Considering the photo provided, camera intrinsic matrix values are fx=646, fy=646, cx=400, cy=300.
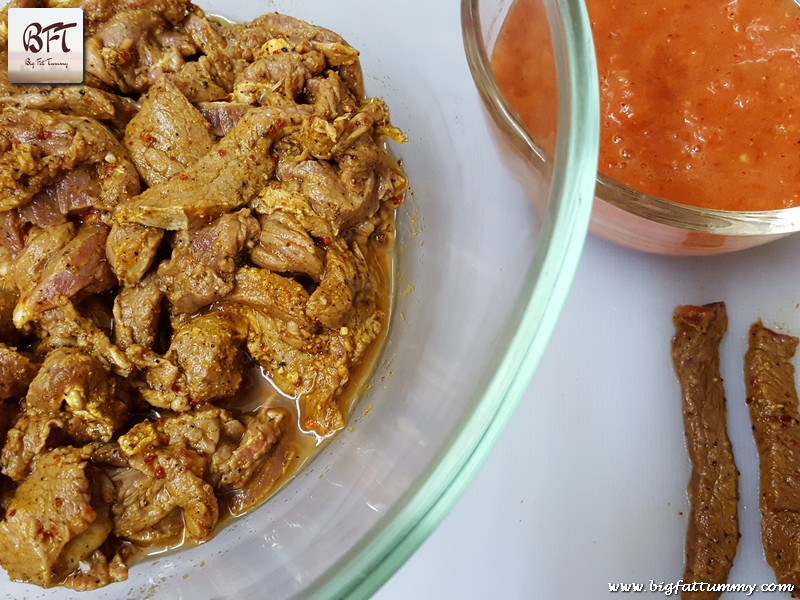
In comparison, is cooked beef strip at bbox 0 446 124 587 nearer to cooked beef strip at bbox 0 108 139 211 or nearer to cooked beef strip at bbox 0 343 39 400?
cooked beef strip at bbox 0 343 39 400

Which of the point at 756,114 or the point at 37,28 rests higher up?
the point at 37,28

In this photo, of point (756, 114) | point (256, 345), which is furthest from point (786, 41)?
point (256, 345)

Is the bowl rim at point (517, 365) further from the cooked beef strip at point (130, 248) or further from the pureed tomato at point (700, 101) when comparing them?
the cooked beef strip at point (130, 248)

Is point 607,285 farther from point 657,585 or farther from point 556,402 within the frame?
point 657,585

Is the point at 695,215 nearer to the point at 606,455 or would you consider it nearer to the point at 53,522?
the point at 606,455

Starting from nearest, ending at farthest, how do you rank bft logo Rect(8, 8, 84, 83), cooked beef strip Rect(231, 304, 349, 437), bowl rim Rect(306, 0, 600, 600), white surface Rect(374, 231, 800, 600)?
bowl rim Rect(306, 0, 600, 600) → cooked beef strip Rect(231, 304, 349, 437) → bft logo Rect(8, 8, 84, 83) → white surface Rect(374, 231, 800, 600)

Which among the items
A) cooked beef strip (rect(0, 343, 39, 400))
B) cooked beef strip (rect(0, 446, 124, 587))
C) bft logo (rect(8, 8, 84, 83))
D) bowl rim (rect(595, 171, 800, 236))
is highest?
bft logo (rect(8, 8, 84, 83))

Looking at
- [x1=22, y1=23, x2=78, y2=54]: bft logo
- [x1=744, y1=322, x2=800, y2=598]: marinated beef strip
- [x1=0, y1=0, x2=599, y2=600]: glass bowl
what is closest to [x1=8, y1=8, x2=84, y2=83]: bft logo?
[x1=22, y1=23, x2=78, y2=54]: bft logo

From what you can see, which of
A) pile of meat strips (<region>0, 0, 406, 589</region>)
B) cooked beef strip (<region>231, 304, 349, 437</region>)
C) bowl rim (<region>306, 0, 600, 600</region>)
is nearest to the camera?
bowl rim (<region>306, 0, 600, 600</region>)
